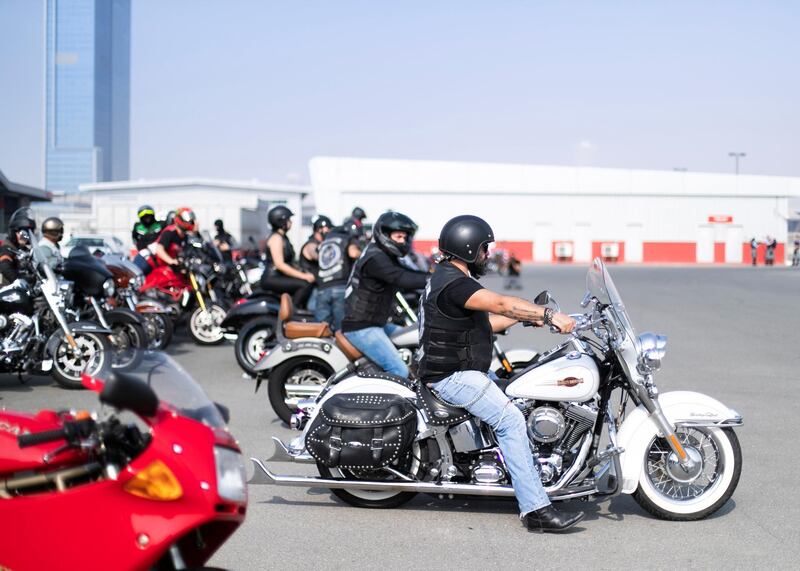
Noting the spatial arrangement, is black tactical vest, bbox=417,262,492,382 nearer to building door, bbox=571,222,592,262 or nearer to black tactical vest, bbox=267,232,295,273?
black tactical vest, bbox=267,232,295,273

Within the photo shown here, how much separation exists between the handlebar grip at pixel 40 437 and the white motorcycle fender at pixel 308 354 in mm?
4924

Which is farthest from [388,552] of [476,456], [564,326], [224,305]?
[224,305]

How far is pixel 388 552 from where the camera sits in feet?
16.8

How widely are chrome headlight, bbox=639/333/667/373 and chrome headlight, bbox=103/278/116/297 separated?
7.41 metres

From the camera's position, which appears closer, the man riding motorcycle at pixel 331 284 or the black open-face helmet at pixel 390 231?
the black open-face helmet at pixel 390 231

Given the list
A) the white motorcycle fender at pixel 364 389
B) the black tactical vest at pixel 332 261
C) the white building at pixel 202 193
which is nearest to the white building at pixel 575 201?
the white building at pixel 202 193

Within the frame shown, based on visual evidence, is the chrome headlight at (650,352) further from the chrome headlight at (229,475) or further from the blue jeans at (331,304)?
the blue jeans at (331,304)

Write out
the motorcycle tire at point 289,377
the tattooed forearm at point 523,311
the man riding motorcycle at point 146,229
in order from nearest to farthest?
the tattooed forearm at point 523,311, the motorcycle tire at point 289,377, the man riding motorcycle at point 146,229

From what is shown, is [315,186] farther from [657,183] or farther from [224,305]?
[224,305]

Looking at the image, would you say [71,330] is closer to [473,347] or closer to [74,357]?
[74,357]

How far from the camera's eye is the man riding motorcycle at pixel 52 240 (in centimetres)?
1093

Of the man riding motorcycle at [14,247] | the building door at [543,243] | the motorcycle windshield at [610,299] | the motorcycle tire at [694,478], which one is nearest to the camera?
the motorcycle windshield at [610,299]

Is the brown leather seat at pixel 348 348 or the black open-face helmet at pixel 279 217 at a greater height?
the black open-face helmet at pixel 279 217

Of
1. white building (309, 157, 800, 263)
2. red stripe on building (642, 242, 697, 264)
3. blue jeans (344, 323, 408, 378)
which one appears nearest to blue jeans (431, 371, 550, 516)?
blue jeans (344, 323, 408, 378)
